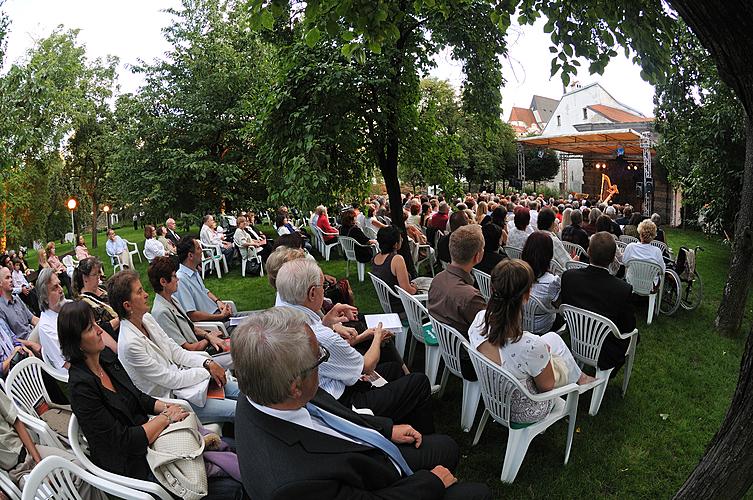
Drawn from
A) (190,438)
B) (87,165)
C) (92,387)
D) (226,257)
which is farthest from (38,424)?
(87,165)

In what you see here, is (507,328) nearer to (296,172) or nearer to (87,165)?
(296,172)

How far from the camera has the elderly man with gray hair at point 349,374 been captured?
292 cm

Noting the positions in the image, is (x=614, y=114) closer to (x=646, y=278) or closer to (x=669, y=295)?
(x=669, y=295)

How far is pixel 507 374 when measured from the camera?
289 cm

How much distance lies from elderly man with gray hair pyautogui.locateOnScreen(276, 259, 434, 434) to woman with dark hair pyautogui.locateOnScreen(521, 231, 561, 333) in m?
1.87

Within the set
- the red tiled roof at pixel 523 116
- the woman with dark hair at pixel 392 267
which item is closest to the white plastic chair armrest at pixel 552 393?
A: the woman with dark hair at pixel 392 267

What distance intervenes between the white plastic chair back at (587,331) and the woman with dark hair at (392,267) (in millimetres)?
1565

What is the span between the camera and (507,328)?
9.70ft

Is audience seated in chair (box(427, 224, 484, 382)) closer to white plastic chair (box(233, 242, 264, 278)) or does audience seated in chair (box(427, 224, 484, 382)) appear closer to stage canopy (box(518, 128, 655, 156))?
white plastic chair (box(233, 242, 264, 278))

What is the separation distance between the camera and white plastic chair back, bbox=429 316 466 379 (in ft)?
12.0

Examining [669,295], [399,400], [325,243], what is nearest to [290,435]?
[399,400]

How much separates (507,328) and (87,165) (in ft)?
73.5

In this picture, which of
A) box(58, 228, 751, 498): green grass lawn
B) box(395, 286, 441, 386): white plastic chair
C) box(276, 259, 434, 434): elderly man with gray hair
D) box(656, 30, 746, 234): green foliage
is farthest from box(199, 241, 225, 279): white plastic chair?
box(656, 30, 746, 234): green foliage

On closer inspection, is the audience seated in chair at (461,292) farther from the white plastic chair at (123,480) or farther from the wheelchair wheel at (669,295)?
the wheelchair wheel at (669,295)
